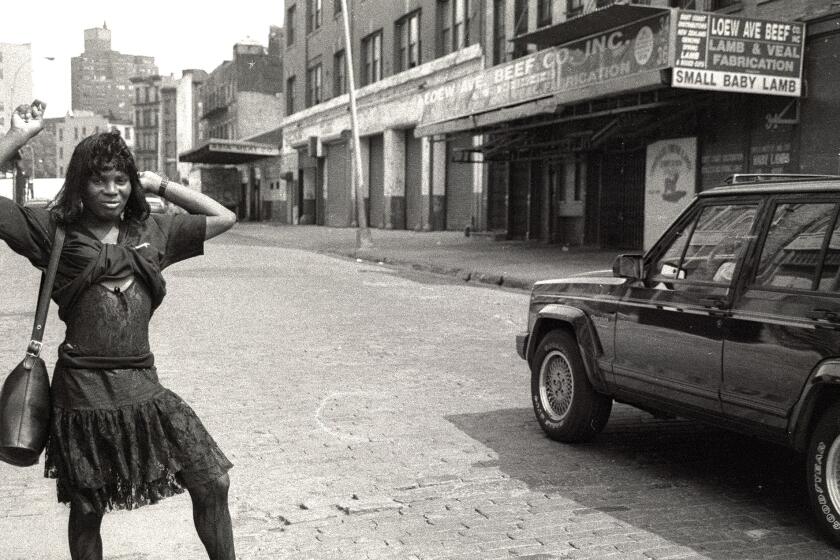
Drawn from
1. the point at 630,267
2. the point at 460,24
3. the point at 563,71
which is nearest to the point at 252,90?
the point at 460,24

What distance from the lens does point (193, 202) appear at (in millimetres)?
3377

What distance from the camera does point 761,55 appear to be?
53.3 feet

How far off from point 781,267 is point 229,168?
215 feet

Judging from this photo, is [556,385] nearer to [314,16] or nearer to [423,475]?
[423,475]

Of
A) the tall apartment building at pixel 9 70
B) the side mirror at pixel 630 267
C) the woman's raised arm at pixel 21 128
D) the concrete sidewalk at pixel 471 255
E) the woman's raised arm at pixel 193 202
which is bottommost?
the concrete sidewalk at pixel 471 255

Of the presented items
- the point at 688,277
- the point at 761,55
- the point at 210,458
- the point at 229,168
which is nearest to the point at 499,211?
the point at 761,55

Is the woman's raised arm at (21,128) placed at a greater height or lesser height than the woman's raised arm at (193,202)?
greater

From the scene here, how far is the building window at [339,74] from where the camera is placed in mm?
45625

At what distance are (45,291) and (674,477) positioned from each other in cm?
361

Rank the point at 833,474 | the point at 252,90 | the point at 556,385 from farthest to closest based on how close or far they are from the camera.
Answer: the point at 252,90, the point at 556,385, the point at 833,474

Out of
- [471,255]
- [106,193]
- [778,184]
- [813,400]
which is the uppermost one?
[778,184]

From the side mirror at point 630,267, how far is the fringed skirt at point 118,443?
297 cm

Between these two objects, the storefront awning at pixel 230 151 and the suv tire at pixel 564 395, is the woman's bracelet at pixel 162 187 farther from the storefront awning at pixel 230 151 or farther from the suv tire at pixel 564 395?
the storefront awning at pixel 230 151

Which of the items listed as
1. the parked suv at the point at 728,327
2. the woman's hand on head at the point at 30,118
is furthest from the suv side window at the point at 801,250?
the woman's hand on head at the point at 30,118
